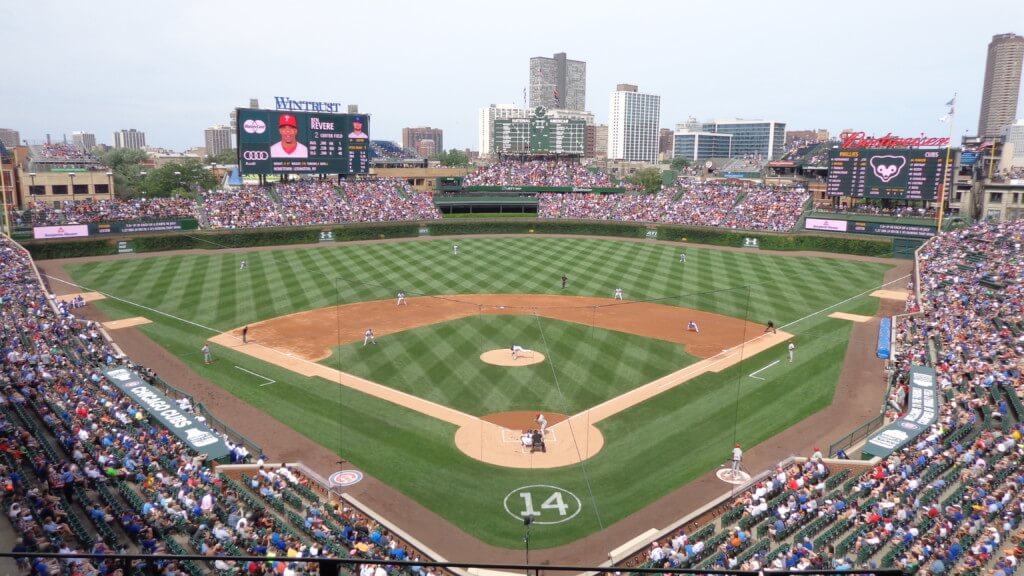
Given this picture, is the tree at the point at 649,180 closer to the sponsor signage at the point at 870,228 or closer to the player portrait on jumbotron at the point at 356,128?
the sponsor signage at the point at 870,228

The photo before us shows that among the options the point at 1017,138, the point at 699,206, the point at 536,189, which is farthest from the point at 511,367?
the point at 1017,138

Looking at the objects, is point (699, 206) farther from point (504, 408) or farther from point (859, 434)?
point (504, 408)

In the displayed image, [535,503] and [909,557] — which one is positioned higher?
[909,557]

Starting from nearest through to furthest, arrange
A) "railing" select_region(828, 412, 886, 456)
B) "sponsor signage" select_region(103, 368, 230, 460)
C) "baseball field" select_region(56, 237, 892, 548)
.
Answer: "sponsor signage" select_region(103, 368, 230, 460)
"baseball field" select_region(56, 237, 892, 548)
"railing" select_region(828, 412, 886, 456)

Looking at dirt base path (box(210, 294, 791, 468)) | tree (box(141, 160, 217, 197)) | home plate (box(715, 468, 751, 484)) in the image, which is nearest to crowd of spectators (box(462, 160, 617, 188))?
dirt base path (box(210, 294, 791, 468))

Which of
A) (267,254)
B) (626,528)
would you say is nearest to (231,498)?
(626,528)

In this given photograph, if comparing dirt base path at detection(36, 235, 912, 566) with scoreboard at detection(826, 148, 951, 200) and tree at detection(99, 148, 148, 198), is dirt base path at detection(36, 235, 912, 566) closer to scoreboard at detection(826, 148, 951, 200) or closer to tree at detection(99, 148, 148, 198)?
scoreboard at detection(826, 148, 951, 200)

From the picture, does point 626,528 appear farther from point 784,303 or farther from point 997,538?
point 784,303
